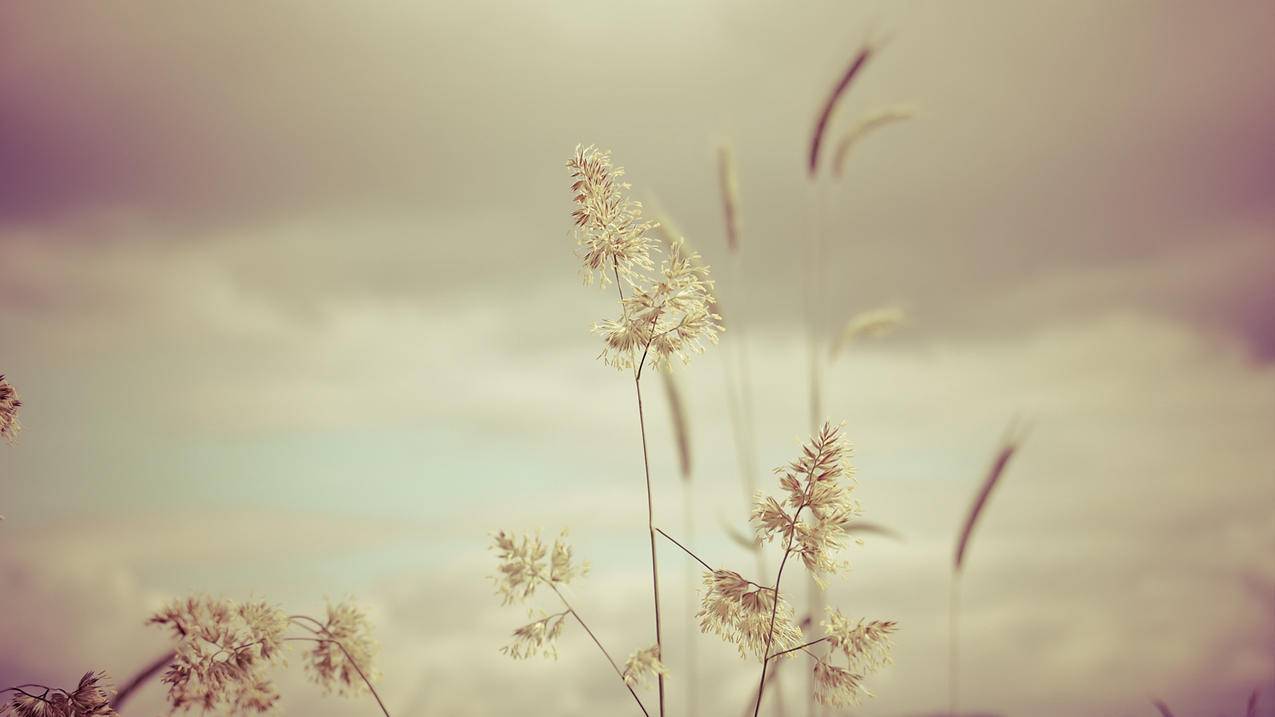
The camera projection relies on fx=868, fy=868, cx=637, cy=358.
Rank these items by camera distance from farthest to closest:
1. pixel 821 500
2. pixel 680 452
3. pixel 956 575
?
pixel 956 575 → pixel 680 452 → pixel 821 500

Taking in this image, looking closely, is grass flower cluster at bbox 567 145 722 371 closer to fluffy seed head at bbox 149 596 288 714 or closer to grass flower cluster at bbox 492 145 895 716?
grass flower cluster at bbox 492 145 895 716

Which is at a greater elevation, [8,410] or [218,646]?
[8,410]

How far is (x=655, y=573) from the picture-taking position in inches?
81.0

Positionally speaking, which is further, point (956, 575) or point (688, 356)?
point (956, 575)

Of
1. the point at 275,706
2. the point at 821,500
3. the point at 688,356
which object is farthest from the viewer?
the point at 275,706

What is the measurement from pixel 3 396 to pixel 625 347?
1.73m

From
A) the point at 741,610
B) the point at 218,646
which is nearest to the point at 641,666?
the point at 741,610

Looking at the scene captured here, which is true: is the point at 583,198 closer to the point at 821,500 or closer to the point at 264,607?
the point at 821,500

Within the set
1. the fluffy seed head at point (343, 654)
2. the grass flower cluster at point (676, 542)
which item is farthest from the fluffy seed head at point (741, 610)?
the fluffy seed head at point (343, 654)

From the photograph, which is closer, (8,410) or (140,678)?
(8,410)

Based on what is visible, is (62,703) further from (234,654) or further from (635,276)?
(635,276)

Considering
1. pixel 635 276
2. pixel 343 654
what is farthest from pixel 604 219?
pixel 343 654

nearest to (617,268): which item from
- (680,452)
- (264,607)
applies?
(264,607)

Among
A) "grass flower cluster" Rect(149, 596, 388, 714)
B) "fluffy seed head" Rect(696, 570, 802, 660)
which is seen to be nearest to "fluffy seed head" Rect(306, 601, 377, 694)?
"grass flower cluster" Rect(149, 596, 388, 714)
